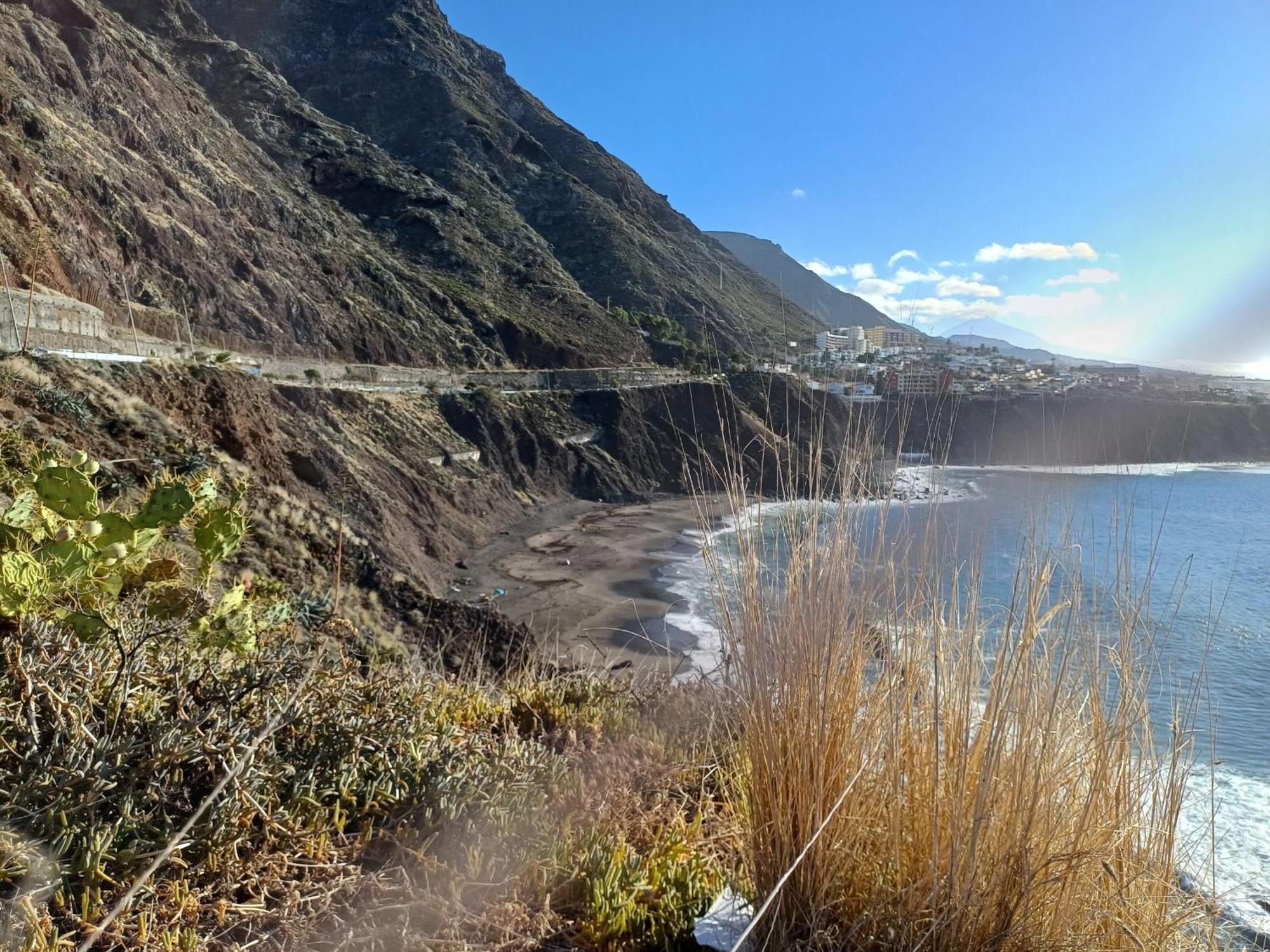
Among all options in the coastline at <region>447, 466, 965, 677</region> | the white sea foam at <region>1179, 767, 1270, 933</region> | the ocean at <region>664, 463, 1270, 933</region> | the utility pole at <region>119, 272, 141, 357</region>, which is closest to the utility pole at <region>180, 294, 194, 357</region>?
the utility pole at <region>119, 272, 141, 357</region>

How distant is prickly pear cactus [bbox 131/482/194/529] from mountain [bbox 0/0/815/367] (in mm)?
1683

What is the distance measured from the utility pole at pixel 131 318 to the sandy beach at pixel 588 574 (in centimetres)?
823

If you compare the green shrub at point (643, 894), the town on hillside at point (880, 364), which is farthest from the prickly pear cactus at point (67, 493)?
the town on hillside at point (880, 364)

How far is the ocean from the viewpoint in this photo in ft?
6.40

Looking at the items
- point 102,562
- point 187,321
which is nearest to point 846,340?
point 102,562

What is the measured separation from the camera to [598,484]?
30547 mm

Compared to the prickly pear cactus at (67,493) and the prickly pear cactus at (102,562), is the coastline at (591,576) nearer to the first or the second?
the prickly pear cactus at (102,562)

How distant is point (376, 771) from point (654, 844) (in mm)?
801

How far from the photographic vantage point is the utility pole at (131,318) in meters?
14.9

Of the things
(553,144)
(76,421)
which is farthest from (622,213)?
(76,421)

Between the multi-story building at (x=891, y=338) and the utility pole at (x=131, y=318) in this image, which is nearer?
the multi-story building at (x=891, y=338)

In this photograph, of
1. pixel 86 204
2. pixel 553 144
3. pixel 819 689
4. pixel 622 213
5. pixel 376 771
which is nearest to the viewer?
pixel 819 689

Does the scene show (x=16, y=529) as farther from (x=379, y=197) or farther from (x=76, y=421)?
(x=379, y=197)

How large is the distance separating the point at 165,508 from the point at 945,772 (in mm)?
2286
